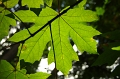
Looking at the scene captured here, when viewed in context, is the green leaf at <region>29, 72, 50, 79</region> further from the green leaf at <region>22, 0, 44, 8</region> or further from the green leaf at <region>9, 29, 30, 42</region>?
the green leaf at <region>22, 0, 44, 8</region>

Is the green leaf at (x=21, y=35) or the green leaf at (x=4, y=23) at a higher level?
the green leaf at (x=4, y=23)

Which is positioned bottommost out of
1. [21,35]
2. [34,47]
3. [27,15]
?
[34,47]

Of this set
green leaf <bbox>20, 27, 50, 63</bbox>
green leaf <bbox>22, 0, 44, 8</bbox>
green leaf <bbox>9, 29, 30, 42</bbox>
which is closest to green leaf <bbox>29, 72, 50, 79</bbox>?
green leaf <bbox>20, 27, 50, 63</bbox>

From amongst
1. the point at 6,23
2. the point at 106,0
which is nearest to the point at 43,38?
the point at 6,23

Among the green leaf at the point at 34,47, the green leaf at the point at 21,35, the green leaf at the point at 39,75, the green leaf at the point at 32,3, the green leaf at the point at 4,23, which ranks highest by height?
the green leaf at the point at 32,3

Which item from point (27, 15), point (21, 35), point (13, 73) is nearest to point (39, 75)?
point (13, 73)

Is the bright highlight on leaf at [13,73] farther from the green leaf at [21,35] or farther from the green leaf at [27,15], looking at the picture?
the green leaf at [27,15]

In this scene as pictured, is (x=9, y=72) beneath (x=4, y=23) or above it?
beneath

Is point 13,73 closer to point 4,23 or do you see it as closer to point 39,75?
point 39,75

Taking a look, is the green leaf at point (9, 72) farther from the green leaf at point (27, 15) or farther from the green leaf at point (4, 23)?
the green leaf at point (27, 15)

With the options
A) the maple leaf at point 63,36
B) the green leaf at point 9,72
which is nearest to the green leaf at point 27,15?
the maple leaf at point 63,36
